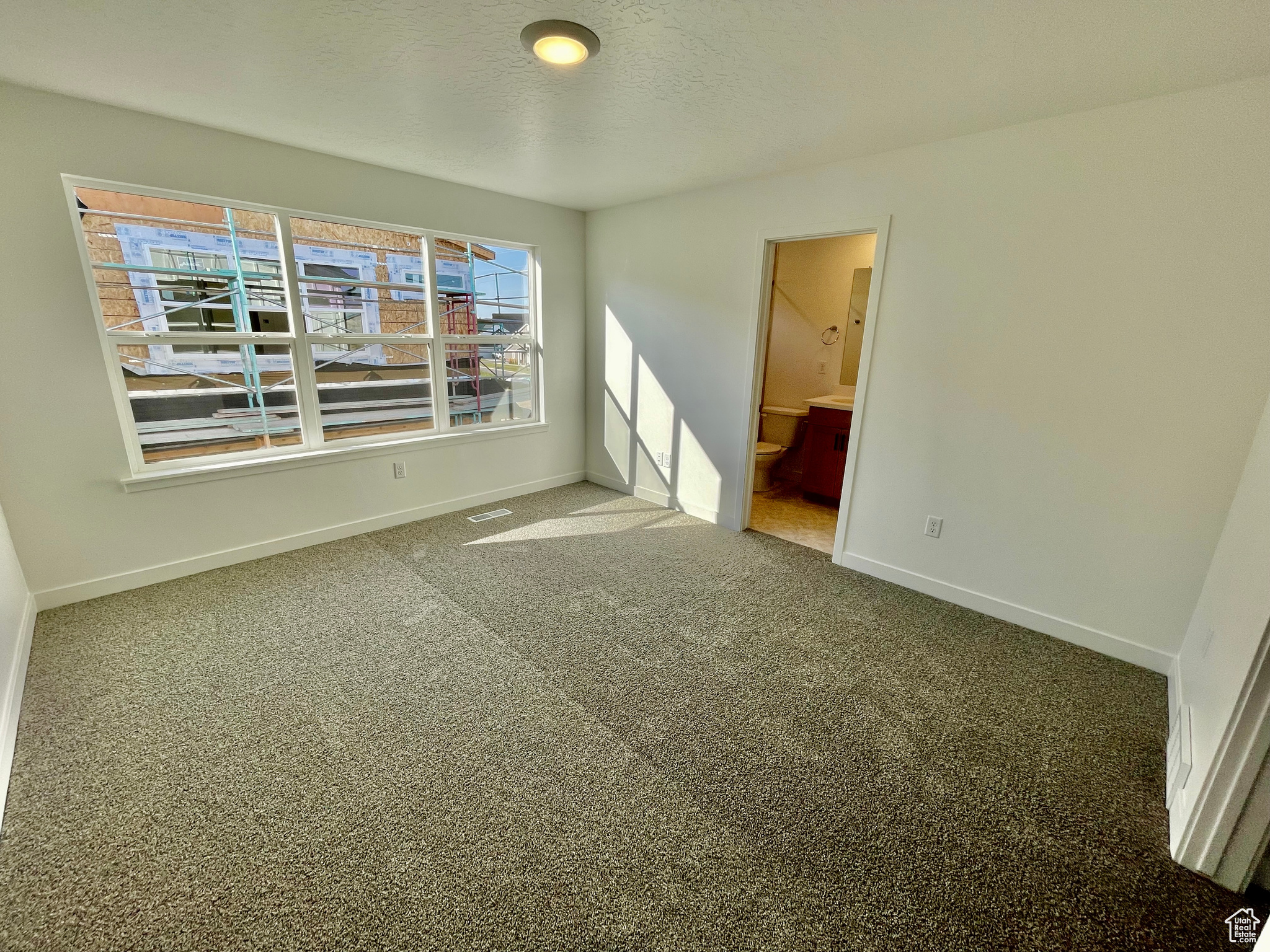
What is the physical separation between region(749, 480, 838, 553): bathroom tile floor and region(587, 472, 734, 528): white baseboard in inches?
11.3

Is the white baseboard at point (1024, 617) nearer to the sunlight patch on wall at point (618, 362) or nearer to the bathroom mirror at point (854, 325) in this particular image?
the bathroom mirror at point (854, 325)

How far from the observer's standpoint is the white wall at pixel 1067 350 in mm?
1930

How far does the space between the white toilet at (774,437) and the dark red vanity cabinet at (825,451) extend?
0.33 meters

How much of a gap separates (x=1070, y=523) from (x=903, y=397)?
94 cm

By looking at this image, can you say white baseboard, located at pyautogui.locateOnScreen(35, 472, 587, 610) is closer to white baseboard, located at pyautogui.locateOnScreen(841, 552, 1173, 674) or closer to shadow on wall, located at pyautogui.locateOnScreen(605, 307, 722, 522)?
shadow on wall, located at pyautogui.locateOnScreen(605, 307, 722, 522)

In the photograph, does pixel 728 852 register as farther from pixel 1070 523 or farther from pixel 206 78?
pixel 206 78

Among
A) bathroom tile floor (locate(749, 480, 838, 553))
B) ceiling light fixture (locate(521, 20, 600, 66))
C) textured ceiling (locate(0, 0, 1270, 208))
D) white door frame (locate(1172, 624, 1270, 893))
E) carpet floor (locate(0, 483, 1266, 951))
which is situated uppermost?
textured ceiling (locate(0, 0, 1270, 208))

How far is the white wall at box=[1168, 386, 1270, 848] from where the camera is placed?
4.58 feet

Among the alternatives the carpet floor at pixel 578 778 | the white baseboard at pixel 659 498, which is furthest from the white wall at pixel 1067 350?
the white baseboard at pixel 659 498

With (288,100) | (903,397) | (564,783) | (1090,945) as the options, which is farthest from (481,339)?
(1090,945)

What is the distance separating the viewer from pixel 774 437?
4.86 metres

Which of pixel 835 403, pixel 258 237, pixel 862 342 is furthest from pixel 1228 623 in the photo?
pixel 258 237

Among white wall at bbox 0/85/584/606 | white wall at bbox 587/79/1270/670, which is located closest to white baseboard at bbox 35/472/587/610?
white wall at bbox 0/85/584/606

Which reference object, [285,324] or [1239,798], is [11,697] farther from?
[1239,798]
